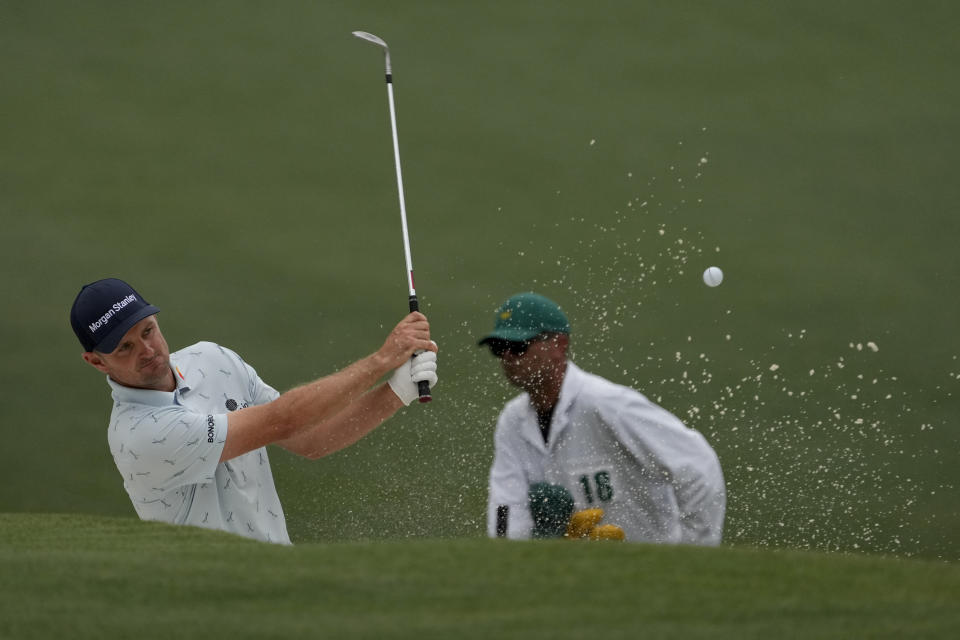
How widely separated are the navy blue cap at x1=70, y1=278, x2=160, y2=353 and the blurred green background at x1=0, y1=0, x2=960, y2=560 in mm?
1820

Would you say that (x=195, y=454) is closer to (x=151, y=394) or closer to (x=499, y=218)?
(x=151, y=394)

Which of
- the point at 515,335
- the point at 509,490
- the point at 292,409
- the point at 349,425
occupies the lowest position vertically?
the point at 509,490

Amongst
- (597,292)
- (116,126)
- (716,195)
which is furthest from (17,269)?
(716,195)

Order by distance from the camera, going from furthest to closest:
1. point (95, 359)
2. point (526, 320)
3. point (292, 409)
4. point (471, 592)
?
1. point (526, 320)
2. point (95, 359)
3. point (292, 409)
4. point (471, 592)

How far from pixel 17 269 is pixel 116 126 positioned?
79 centimetres

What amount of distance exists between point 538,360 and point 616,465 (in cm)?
30

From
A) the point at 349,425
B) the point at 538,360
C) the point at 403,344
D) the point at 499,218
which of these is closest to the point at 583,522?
the point at 538,360

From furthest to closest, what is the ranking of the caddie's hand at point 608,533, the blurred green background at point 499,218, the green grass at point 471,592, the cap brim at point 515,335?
1. the blurred green background at point 499,218
2. the cap brim at point 515,335
3. the caddie's hand at point 608,533
4. the green grass at point 471,592

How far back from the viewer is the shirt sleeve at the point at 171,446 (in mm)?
2449

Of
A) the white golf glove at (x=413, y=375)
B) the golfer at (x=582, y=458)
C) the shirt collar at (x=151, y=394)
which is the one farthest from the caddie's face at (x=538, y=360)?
the shirt collar at (x=151, y=394)

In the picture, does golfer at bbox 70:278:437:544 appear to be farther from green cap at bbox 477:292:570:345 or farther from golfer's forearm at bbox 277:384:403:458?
green cap at bbox 477:292:570:345

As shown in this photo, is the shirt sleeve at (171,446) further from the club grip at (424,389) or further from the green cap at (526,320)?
the green cap at (526,320)

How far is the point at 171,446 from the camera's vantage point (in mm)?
2447

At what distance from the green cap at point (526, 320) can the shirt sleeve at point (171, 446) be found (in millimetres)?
660
